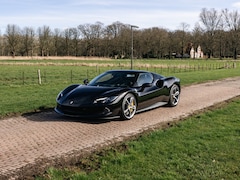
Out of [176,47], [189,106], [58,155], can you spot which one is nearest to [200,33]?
[176,47]

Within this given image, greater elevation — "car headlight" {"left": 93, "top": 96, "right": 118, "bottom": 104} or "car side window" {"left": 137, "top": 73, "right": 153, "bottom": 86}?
"car side window" {"left": 137, "top": 73, "right": 153, "bottom": 86}

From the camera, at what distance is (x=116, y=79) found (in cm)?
883

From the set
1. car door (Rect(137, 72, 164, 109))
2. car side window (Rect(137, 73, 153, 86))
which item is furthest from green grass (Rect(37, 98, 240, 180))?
car side window (Rect(137, 73, 153, 86))

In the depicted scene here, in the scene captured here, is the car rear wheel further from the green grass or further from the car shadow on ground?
the green grass

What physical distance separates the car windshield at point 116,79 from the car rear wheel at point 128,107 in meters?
0.60

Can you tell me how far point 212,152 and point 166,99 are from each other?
4.57 metres

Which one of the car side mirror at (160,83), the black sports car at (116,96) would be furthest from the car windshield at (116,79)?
the car side mirror at (160,83)

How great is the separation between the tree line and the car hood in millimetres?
81012

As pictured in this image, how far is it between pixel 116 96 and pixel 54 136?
6.45ft

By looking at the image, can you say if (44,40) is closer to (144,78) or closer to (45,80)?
(45,80)

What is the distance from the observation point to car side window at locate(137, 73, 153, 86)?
8852 millimetres

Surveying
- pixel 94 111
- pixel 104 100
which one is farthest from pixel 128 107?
pixel 94 111

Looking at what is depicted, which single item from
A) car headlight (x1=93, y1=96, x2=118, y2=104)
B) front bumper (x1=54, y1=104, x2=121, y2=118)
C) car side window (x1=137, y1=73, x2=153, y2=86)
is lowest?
front bumper (x1=54, y1=104, x2=121, y2=118)

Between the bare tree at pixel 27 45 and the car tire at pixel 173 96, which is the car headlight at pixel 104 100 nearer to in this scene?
the car tire at pixel 173 96
